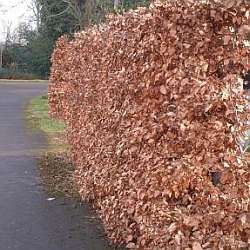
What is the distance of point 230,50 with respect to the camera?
4016 millimetres

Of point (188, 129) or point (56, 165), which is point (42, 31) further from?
point (188, 129)

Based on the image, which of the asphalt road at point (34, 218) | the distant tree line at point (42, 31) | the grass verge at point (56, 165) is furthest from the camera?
the distant tree line at point (42, 31)

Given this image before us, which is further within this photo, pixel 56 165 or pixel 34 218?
pixel 56 165

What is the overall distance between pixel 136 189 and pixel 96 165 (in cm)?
165

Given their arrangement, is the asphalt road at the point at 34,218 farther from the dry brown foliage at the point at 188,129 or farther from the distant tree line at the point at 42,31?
the distant tree line at the point at 42,31

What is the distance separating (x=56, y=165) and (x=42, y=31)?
29.0 m

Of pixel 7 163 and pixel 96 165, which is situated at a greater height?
pixel 96 165

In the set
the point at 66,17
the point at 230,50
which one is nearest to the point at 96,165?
the point at 230,50

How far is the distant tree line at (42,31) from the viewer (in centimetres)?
2192

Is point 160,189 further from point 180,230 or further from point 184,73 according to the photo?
point 184,73

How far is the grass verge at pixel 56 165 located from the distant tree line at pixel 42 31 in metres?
7.19

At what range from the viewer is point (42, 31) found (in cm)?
3722

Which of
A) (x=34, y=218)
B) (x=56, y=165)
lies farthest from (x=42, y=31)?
(x=34, y=218)

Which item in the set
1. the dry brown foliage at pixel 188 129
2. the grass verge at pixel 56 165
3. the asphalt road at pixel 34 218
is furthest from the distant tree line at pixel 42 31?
the dry brown foliage at pixel 188 129
